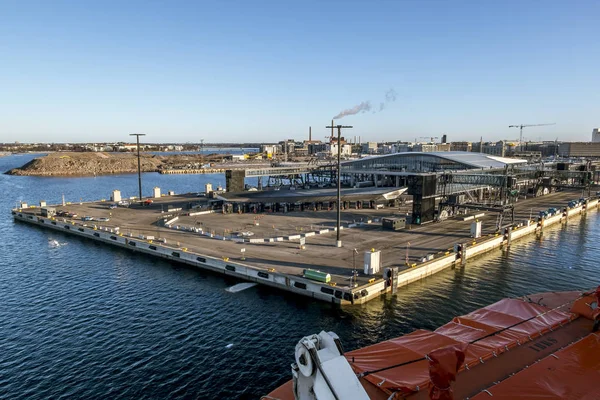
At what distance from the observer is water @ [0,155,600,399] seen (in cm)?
2814

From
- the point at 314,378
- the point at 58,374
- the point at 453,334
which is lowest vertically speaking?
the point at 58,374

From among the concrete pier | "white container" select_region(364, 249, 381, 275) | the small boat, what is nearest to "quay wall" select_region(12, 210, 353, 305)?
the concrete pier

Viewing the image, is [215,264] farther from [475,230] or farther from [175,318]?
[475,230]

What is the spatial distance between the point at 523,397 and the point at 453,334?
802 centimetres

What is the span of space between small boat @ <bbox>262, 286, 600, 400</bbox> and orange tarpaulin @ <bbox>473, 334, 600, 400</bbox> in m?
0.04

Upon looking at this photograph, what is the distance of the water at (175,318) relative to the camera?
1108 inches

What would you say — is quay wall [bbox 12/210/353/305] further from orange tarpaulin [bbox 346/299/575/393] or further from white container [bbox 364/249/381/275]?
orange tarpaulin [bbox 346/299/575/393]

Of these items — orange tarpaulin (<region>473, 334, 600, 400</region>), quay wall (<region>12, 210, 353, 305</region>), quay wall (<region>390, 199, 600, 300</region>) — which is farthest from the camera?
quay wall (<region>390, 199, 600, 300</region>)

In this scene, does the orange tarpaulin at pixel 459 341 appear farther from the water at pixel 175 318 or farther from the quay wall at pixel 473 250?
the quay wall at pixel 473 250

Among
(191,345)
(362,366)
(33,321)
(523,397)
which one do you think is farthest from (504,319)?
(33,321)

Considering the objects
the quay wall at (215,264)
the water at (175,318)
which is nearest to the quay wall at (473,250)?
the water at (175,318)

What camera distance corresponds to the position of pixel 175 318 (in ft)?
123

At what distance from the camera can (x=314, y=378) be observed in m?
11.3

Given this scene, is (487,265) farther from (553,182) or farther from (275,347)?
(553,182)
